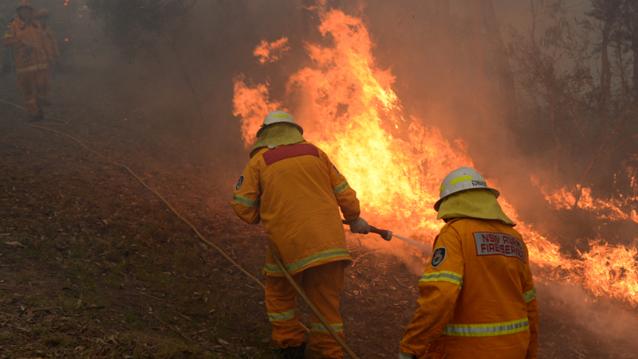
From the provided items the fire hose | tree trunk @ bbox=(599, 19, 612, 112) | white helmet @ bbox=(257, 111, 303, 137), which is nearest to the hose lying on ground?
the fire hose

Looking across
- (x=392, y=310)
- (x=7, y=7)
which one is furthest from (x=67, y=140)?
(x=7, y=7)

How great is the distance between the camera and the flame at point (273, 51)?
14.8m

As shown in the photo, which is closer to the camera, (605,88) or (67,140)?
(67,140)

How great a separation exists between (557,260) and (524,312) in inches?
206

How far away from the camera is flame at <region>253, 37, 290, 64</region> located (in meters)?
14.8

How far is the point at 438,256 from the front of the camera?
3.19 meters

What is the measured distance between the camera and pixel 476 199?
10.9 feet

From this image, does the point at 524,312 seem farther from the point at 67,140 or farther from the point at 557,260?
the point at 67,140

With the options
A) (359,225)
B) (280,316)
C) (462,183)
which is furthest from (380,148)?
(462,183)

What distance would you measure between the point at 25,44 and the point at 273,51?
6484 mm

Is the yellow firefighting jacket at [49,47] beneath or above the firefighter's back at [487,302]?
above

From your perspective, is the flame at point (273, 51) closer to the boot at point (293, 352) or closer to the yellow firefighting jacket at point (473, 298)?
the boot at point (293, 352)

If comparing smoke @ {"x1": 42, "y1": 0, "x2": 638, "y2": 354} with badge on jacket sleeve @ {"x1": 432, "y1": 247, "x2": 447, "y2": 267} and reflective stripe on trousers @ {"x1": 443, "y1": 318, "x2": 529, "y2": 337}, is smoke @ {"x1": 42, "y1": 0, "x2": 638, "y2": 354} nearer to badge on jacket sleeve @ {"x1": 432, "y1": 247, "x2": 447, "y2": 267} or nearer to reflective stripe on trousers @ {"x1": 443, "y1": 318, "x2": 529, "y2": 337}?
reflective stripe on trousers @ {"x1": 443, "y1": 318, "x2": 529, "y2": 337}

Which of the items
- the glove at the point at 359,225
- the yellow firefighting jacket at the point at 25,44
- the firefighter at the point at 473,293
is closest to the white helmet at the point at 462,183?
the firefighter at the point at 473,293
